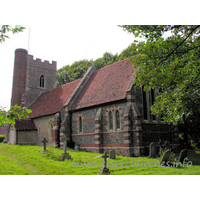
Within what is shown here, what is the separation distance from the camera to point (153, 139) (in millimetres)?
16672

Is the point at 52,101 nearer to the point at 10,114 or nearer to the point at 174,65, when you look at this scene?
the point at 174,65

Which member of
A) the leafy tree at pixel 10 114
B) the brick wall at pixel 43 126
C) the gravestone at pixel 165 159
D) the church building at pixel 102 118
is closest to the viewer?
the leafy tree at pixel 10 114

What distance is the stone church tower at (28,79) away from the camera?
30745 millimetres

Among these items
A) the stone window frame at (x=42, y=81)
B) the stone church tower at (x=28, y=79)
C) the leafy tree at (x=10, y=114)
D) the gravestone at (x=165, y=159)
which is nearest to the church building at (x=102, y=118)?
the stone church tower at (x=28, y=79)

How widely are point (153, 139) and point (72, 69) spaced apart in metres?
32.0

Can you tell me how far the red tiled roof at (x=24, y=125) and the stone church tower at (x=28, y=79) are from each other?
470 cm

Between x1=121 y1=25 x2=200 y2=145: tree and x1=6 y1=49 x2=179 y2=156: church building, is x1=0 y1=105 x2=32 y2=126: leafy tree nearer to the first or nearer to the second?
x1=121 y1=25 x2=200 y2=145: tree

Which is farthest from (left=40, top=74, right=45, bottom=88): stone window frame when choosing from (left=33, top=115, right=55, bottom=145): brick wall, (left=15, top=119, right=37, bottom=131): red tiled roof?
(left=33, top=115, right=55, bottom=145): brick wall

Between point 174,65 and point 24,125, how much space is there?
2021cm

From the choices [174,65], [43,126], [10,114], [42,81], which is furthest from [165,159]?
[42,81]

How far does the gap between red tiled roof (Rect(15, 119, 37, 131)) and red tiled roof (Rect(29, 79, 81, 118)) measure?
0.92m

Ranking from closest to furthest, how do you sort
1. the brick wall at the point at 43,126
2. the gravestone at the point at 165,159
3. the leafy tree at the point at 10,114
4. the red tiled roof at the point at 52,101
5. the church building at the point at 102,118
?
the leafy tree at the point at 10,114, the gravestone at the point at 165,159, the church building at the point at 102,118, the red tiled roof at the point at 52,101, the brick wall at the point at 43,126

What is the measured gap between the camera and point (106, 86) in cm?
1934

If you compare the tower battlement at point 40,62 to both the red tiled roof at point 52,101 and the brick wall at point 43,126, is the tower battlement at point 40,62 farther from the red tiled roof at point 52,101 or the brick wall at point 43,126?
the brick wall at point 43,126
